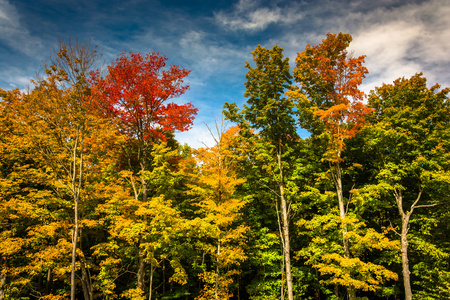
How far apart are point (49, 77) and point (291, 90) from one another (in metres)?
13.6

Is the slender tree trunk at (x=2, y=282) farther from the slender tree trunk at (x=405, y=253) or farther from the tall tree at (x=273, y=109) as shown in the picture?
the slender tree trunk at (x=405, y=253)

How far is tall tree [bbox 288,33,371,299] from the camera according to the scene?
14375 mm

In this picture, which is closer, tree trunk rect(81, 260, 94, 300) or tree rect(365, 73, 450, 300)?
tree trunk rect(81, 260, 94, 300)

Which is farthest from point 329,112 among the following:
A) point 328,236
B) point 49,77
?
point 49,77

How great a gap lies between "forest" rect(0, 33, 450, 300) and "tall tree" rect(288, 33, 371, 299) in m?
0.09

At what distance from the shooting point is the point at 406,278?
42.8 feet

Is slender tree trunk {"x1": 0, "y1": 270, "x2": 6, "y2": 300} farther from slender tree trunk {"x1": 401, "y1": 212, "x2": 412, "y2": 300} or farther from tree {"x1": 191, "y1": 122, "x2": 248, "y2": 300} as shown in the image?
slender tree trunk {"x1": 401, "y1": 212, "x2": 412, "y2": 300}

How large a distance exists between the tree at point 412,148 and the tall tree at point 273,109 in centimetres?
566

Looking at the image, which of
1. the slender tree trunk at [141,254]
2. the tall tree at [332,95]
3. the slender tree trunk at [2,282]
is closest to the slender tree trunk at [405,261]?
the tall tree at [332,95]

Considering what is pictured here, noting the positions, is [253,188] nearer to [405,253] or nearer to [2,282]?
[405,253]

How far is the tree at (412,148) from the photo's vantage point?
14234 mm

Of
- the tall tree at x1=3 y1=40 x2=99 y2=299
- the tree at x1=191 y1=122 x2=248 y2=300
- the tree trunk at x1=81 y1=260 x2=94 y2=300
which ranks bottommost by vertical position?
the tree trunk at x1=81 y1=260 x2=94 y2=300

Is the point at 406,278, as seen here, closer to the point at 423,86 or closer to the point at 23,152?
the point at 423,86

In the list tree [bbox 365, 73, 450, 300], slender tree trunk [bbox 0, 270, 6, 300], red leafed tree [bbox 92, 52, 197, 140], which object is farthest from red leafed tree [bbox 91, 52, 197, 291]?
tree [bbox 365, 73, 450, 300]
